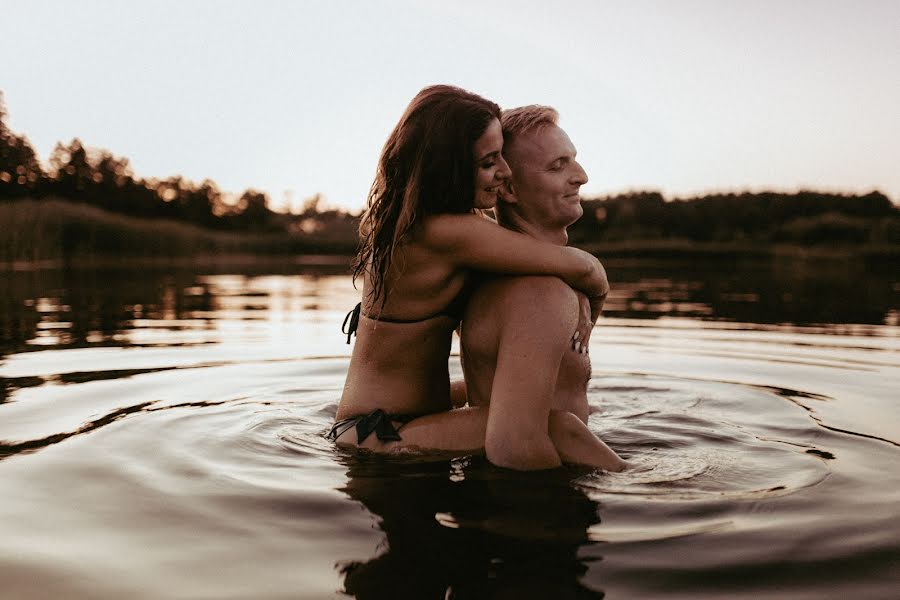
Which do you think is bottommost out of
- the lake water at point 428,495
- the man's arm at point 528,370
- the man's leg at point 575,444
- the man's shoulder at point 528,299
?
the lake water at point 428,495

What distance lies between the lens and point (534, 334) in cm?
316

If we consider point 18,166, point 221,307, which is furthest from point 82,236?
point 18,166

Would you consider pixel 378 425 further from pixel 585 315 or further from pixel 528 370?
pixel 585 315

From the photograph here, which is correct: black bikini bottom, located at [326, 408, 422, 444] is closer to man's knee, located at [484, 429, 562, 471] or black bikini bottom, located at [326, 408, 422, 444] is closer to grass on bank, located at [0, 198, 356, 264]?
man's knee, located at [484, 429, 562, 471]

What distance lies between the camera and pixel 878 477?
339 centimetres

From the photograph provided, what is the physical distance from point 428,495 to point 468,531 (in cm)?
45

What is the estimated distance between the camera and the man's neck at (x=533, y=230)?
369 centimetres

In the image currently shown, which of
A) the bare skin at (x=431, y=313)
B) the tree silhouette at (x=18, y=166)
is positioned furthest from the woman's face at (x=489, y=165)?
the tree silhouette at (x=18, y=166)

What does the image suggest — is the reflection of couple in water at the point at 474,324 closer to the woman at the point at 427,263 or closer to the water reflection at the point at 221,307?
the woman at the point at 427,263

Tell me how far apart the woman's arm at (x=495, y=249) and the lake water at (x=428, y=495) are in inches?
34.5

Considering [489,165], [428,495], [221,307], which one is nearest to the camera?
[428,495]

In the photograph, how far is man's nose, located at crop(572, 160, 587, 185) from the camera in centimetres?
358

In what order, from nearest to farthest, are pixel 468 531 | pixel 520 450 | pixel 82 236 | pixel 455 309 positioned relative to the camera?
pixel 468 531 → pixel 520 450 → pixel 455 309 → pixel 82 236

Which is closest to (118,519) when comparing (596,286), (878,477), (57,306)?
(596,286)
